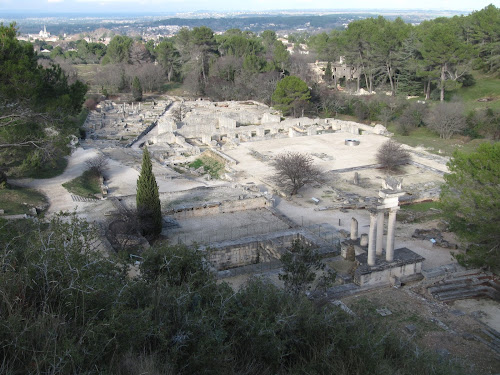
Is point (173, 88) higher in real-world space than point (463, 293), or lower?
lower

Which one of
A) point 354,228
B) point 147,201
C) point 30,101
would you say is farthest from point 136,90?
point 354,228

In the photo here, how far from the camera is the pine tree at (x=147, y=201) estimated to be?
1831cm

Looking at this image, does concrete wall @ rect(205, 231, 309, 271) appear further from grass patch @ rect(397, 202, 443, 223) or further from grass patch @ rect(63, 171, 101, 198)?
grass patch @ rect(63, 171, 101, 198)

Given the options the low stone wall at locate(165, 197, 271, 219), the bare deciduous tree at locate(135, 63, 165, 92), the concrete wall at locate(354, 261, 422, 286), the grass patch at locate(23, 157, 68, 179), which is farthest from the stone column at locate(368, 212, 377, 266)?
the bare deciduous tree at locate(135, 63, 165, 92)

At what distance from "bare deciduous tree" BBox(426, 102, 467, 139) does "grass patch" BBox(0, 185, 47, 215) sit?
27.8 meters

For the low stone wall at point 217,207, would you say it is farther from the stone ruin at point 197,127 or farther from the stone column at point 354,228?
the stone ruin at point 197,127

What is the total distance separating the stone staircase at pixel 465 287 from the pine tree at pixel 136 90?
47219mm

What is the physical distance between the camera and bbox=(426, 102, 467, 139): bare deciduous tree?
117 feet

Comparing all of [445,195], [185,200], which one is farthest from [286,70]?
[445,195]

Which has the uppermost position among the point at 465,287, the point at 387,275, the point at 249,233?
the point at 387,275

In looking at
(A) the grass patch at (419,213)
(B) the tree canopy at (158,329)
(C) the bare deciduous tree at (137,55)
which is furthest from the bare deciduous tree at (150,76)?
(B) the tree canopy at (158,329)

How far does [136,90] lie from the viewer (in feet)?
185

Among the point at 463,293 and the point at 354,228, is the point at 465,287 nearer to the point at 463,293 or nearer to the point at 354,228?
the point at 463,293

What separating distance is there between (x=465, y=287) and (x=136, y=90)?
158 feet
